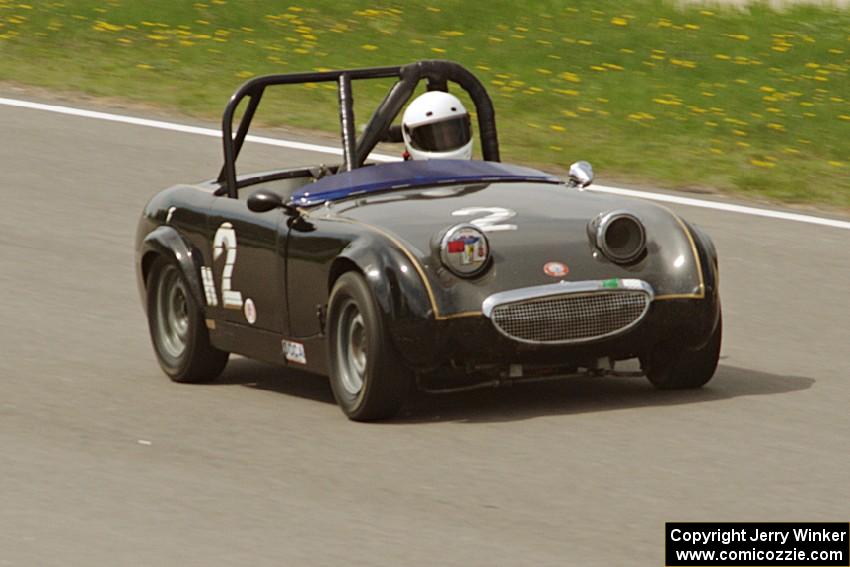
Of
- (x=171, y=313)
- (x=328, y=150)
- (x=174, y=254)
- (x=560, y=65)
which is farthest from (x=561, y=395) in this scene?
(x=560, y=65)

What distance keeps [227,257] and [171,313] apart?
82 cm

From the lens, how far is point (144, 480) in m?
7.27

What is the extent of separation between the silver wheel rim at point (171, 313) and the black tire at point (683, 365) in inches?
93.9

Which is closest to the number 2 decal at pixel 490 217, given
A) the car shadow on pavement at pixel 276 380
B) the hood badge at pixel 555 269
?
the hood badge at pixel 555 269

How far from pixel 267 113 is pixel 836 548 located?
11.3 m

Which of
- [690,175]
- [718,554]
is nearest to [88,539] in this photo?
[718,554]

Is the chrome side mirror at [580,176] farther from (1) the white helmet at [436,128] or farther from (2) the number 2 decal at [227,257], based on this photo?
(2) the number 2 decal at [227,257]

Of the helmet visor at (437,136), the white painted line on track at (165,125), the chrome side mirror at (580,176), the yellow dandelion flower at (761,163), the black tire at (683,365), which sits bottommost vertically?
the white painted line on track at (165,125)

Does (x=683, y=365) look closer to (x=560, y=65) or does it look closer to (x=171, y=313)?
(x=171, y=313)

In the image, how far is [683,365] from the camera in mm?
8531

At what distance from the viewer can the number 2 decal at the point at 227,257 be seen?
9188mm

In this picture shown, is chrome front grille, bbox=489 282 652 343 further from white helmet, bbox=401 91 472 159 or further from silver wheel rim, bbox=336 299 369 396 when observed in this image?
white helmet, bbox=401 91 472 159

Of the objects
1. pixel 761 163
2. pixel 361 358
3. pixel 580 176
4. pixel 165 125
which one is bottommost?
pixel 165 125

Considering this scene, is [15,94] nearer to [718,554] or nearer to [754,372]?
[754,372]
